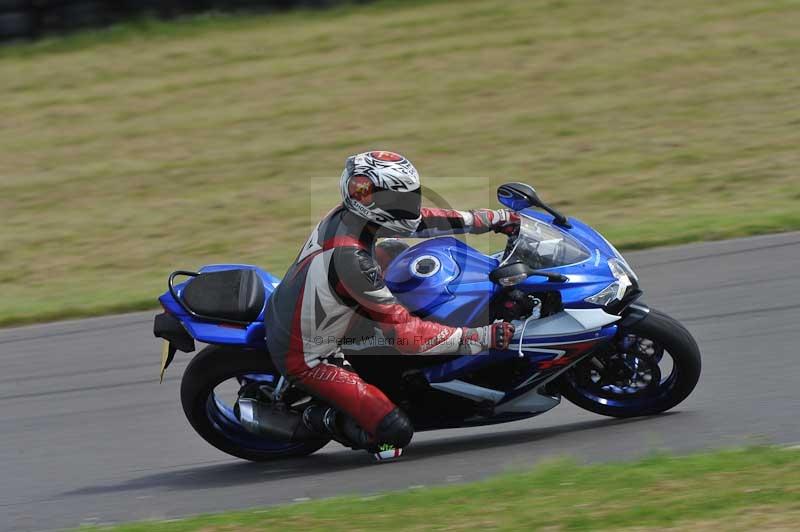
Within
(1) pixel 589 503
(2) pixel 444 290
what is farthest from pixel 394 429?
(1) pixel 589 503

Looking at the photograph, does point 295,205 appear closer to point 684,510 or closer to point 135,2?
point 135,2

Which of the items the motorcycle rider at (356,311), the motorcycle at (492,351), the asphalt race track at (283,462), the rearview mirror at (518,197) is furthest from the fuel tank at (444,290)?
the asphalt race track at (283,462)

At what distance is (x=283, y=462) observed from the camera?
20.2 feet

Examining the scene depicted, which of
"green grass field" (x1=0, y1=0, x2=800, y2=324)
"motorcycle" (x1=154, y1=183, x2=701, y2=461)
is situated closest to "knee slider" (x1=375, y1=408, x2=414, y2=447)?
"motorcycle" (x1=154, y1=183, x2=701, y2=461)

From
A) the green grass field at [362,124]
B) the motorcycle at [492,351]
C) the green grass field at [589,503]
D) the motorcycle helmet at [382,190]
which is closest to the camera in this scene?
the green grass field at [589,503]

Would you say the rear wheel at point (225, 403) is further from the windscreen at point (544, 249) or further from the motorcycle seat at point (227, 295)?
the windscreen at point (544, 249)

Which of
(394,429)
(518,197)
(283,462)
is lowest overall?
(283,462)

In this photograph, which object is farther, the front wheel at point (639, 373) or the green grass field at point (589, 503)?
the front wheel at point (639, 373)

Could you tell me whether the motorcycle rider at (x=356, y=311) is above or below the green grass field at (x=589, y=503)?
above

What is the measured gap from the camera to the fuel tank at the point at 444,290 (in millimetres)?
5586

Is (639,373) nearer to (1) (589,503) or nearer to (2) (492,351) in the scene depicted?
(2) (492,351)

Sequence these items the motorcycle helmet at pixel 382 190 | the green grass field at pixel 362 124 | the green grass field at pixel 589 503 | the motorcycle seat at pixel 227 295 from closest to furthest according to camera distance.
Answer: the green grass field at pixel 589 503
the motorcycle helmet at pixel 382 190
the motorcycle seat at pixel 227 295
the green grass field at pixel 362 124

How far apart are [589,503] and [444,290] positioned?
1.36m

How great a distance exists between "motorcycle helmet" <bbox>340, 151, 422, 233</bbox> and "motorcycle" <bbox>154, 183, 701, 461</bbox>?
34cm
